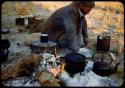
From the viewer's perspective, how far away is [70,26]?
23.9 ft

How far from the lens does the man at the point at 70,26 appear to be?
287 inches

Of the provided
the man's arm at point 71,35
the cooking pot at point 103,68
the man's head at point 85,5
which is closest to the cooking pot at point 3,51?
the man's arm at point 71,35

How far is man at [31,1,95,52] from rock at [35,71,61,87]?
178 centimetres

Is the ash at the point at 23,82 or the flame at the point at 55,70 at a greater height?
the flame at the point at 55,70

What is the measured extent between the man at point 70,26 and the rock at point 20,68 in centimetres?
147

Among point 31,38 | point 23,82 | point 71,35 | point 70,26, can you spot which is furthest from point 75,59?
point 31,38

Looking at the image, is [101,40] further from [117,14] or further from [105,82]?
[117,14]

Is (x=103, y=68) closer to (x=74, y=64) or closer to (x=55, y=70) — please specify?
(x=74, y=64)

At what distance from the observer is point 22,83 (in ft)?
18.4

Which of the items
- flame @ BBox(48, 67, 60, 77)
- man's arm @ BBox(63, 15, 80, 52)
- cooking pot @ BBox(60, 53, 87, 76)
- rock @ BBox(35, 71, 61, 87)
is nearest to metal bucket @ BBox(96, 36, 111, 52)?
man's arm @ BBox(63, 15, 80, 52)

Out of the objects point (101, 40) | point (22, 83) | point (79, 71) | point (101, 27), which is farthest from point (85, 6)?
point (101, 27)

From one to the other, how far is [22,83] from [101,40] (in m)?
3.05

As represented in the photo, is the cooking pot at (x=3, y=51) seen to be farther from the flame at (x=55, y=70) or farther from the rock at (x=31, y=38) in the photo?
the rock at (x=31, y=38)

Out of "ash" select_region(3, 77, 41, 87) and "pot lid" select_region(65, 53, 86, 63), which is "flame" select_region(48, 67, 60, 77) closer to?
"pot lid" select_region(65, 53, 86, 63)
